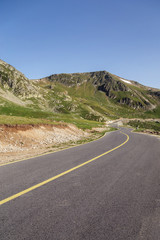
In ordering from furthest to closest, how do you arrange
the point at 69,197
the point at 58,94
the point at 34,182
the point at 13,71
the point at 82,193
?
the point at 58,94 < the point at 13,71 < the point at 34,182 < the point at 82,193 < the point at 69,197

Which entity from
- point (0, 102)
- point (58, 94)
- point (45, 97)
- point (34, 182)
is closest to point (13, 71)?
point (45, 97)

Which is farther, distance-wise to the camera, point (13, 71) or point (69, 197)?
point (13, 71)

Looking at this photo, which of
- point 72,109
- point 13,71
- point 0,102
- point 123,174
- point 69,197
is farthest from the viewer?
point 72,109

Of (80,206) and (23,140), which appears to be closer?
(80,206)

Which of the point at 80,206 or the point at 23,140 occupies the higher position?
the point at 80,206

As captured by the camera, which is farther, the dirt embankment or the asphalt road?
the dirt embankment

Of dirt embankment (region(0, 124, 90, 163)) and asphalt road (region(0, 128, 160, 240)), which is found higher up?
asphalt road (region(0, 128, 160, 240))

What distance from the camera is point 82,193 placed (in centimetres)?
509

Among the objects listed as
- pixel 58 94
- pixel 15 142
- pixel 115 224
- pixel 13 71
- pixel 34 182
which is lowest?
pixel 15 142

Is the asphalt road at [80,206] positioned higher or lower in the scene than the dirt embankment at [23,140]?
higher

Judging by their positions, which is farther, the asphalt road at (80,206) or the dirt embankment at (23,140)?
the dirt embankment at (23,140)

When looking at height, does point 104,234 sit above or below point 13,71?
below

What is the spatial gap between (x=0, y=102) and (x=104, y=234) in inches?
3834

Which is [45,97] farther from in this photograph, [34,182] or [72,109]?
[34,182]
